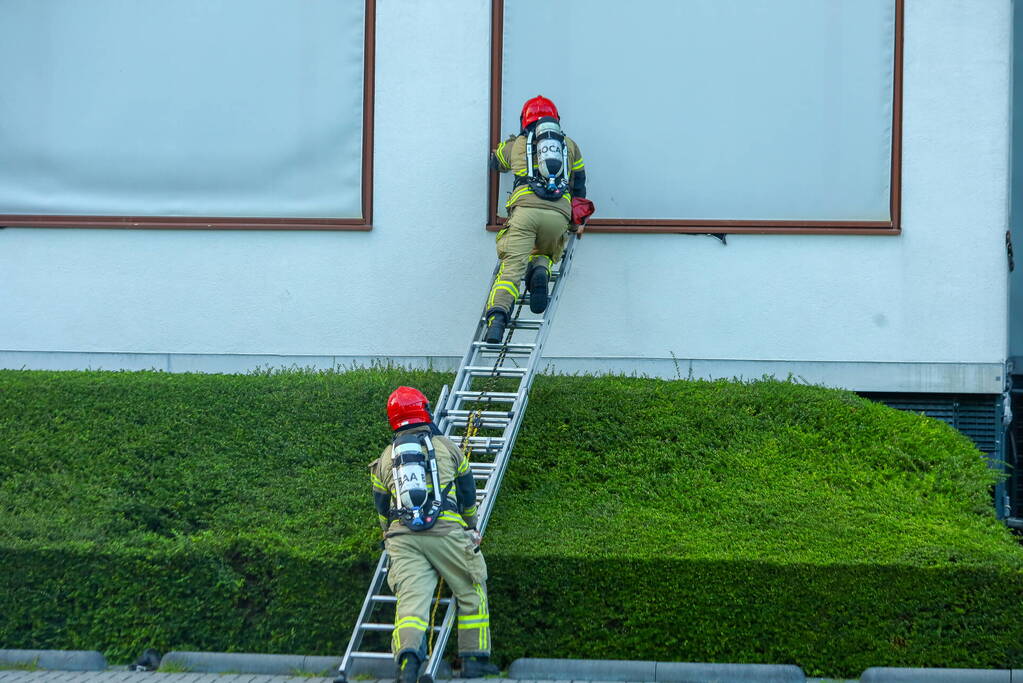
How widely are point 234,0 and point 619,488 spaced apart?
578 cm

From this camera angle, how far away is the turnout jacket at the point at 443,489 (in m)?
6.75

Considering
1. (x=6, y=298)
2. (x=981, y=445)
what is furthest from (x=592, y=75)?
(x=6, y=298)

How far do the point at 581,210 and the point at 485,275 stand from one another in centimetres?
133

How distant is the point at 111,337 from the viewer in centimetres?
1084

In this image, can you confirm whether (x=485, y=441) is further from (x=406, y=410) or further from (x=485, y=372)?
(x=406, y=410)

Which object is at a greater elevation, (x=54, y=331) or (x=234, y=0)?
(x=234, y=0)

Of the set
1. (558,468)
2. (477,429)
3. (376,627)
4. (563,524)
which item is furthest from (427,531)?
(558,468)

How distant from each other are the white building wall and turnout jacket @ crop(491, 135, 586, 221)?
35.1 inches

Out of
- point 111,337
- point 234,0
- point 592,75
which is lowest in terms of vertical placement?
point 111,337

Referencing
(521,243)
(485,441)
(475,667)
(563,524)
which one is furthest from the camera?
(521,243)

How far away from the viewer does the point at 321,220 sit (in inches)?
427

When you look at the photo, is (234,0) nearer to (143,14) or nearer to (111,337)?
(143,14)

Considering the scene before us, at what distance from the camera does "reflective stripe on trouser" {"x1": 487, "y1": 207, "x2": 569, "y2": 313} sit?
9.18 m

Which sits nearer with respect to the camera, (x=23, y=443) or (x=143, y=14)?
(x=23, y=443)
